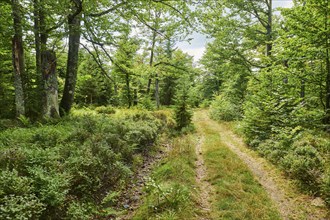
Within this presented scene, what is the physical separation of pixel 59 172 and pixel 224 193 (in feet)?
13.5

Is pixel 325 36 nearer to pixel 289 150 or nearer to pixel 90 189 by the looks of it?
pixel 289 150

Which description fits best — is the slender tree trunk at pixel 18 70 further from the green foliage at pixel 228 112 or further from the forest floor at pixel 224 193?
the green foliage at pixel 228 112

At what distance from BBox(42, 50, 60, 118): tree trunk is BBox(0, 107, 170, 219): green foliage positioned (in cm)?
151

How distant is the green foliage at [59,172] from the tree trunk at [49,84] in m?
1.51

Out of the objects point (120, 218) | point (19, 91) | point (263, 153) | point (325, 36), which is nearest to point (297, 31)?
point (325, 36)

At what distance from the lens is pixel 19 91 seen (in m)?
8.09

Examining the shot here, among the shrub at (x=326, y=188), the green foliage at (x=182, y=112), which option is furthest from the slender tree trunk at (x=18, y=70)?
the shrub at (x=326, y=188)

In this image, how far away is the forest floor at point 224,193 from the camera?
4.51 meters

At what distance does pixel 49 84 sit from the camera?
27.5ft

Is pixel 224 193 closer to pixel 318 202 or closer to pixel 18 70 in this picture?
pixel 318 202

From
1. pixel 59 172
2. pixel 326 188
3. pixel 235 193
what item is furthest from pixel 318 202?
pixel 59 172

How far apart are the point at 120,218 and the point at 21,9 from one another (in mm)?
7228

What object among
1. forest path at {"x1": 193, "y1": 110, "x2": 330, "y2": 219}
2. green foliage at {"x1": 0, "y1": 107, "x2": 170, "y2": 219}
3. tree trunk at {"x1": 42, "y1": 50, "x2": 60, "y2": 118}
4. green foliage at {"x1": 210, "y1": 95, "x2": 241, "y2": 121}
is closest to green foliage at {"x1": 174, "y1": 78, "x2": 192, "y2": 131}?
forest path at {"x1": 193, "y1": 110, "x2": 330, "y2": 219}

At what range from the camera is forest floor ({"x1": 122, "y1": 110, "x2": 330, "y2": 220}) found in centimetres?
451
